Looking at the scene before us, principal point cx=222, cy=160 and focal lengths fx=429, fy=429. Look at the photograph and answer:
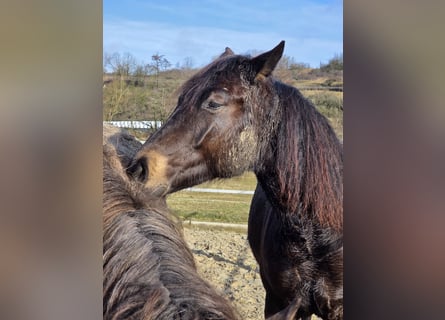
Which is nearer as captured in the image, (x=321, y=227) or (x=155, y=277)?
(x=155, y=277)

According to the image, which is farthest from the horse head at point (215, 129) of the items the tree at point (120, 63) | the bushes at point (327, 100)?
the tree at point (120, 63)

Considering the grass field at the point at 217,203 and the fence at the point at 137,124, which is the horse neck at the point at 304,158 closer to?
the grass field at the point at 217,203

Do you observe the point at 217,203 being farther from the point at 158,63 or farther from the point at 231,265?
the point at 158,63

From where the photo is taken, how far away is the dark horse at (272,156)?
49.6 inches

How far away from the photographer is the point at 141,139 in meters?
1.37

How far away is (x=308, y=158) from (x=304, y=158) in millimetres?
13

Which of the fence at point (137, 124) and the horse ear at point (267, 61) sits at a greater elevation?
the horse ear at point (267, 61)

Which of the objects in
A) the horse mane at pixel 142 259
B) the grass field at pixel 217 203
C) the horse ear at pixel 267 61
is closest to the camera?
the horse mane at pixel 142 259

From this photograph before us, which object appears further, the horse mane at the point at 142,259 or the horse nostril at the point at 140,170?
Result: the horse nostril at the point at 140,170

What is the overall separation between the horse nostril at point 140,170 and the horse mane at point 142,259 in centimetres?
Result: 3

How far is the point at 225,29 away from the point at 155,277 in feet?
2.51
